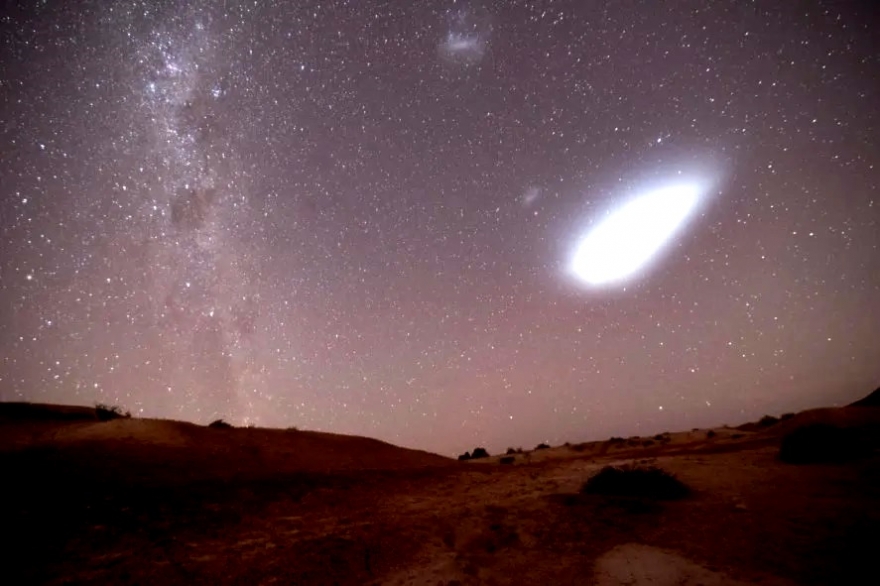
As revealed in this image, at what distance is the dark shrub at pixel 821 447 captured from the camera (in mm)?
8492

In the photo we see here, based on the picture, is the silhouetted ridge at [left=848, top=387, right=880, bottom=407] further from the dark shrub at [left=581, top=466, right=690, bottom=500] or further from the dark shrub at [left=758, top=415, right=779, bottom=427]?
the dark shrub at [left=581, top=466, right=690, bottom=500]

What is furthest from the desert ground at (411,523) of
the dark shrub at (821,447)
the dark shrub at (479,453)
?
the dark shrub at (479,453)

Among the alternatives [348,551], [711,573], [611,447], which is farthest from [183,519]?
[611,447]

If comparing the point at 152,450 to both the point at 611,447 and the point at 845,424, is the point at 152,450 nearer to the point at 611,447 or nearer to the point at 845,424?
the point at 611,447

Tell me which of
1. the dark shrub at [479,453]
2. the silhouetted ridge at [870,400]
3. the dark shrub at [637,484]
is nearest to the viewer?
the dark shrub at [637,484]

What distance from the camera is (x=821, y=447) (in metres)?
8.80

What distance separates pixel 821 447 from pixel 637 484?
497 centimetres

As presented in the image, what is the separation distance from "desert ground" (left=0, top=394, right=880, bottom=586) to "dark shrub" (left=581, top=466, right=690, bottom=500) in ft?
0.94

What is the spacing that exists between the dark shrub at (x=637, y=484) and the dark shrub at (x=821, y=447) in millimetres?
3861

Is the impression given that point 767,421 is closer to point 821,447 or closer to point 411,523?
point 821,447

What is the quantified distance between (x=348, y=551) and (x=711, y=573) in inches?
180

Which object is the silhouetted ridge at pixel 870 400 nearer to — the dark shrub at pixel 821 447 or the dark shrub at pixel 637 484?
the dark shrub at pixel 821 447

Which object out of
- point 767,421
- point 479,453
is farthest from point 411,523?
point 767,421

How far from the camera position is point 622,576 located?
4523 mm
